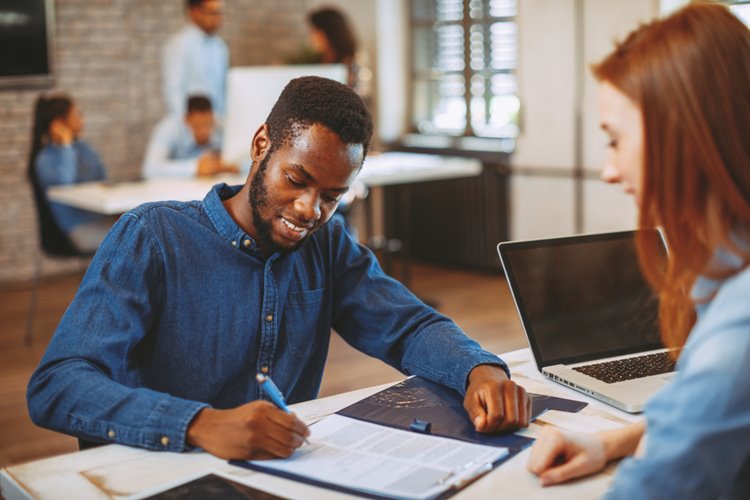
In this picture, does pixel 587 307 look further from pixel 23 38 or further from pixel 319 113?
pixel 23 38

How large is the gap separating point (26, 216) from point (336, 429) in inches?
190

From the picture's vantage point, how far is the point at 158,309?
4.98ft

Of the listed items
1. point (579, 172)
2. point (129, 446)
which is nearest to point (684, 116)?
point (129, 446)

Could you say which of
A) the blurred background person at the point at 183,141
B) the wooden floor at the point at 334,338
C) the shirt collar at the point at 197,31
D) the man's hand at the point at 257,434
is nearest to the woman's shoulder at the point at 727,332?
the man's hand at the point at 257,434

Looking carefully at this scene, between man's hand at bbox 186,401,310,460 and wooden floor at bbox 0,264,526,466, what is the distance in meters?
1.96

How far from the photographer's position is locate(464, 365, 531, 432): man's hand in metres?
1.34

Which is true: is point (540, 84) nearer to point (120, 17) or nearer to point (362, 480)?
point (120, 17)

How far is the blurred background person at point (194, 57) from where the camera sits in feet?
17.4

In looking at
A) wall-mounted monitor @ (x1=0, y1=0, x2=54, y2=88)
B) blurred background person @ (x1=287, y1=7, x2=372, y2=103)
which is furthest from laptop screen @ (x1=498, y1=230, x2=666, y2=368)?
wall-mounted monitor @ (x1=0, y1=0, x2=54, y2=88)

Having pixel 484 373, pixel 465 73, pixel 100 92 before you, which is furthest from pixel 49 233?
pixel 484 373

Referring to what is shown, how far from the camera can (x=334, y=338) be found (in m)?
4.43

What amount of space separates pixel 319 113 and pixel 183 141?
366 cm

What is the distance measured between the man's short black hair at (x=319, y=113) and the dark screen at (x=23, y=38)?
4.42m

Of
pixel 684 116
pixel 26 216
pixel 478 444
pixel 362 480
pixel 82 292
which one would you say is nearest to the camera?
pixel 684 116
